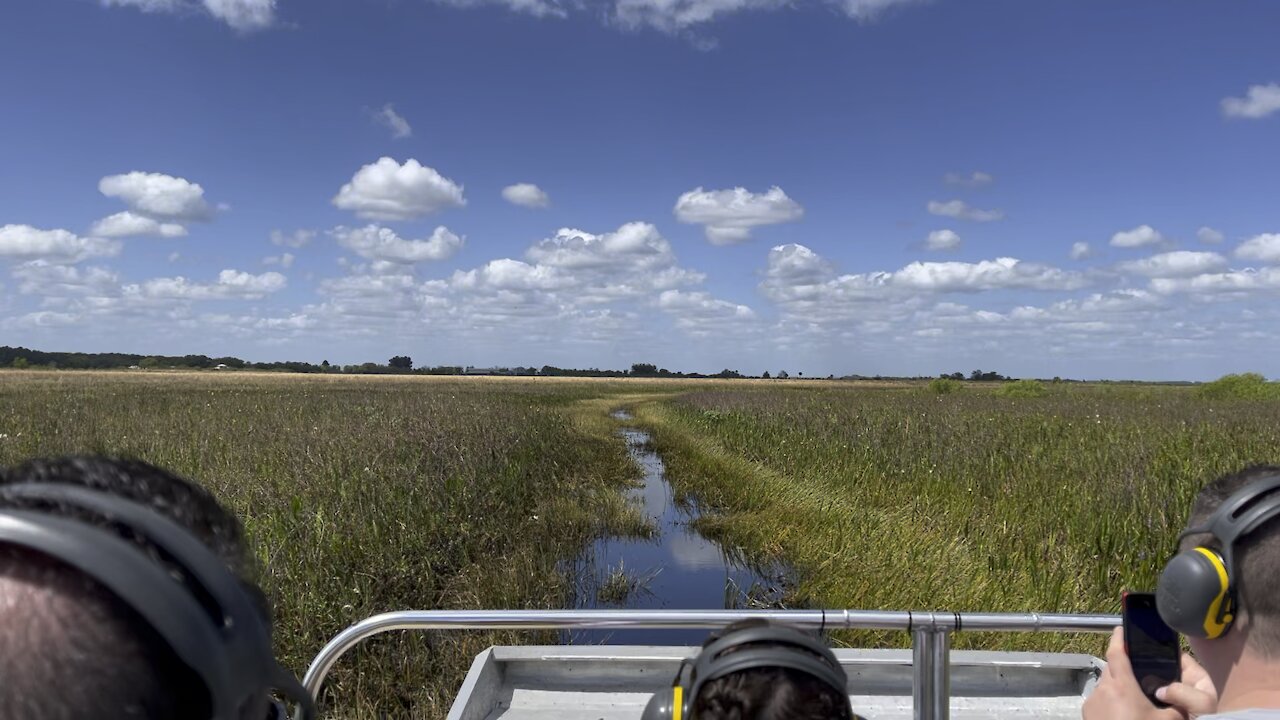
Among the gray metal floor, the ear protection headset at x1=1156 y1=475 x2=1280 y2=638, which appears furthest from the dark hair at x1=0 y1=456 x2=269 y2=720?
the gray metal floor

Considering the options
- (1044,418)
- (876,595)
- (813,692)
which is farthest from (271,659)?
(1044,418)

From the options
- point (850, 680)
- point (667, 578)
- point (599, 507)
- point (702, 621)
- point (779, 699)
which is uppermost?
point (779, 699)

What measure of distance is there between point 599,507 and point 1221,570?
10.6 meters

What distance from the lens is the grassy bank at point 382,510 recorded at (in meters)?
5.30

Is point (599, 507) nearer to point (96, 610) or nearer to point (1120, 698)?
point (1120, 698)

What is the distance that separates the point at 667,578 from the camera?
9219mm

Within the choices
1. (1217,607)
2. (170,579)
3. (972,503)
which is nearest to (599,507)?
(972,503)

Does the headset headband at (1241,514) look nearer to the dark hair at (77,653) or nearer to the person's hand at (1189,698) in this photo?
the person's hand at (1189,698)

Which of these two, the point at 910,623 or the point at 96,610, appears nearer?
the point at 96,610

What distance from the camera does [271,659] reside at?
2.74 ft

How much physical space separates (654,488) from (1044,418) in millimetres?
8560

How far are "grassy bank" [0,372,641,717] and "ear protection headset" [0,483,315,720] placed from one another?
0.61m

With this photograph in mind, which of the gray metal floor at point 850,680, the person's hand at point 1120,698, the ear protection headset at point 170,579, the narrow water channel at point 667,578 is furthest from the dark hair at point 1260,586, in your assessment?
the narrow water channel at point 667,578

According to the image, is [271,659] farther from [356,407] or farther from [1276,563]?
[356,407]
